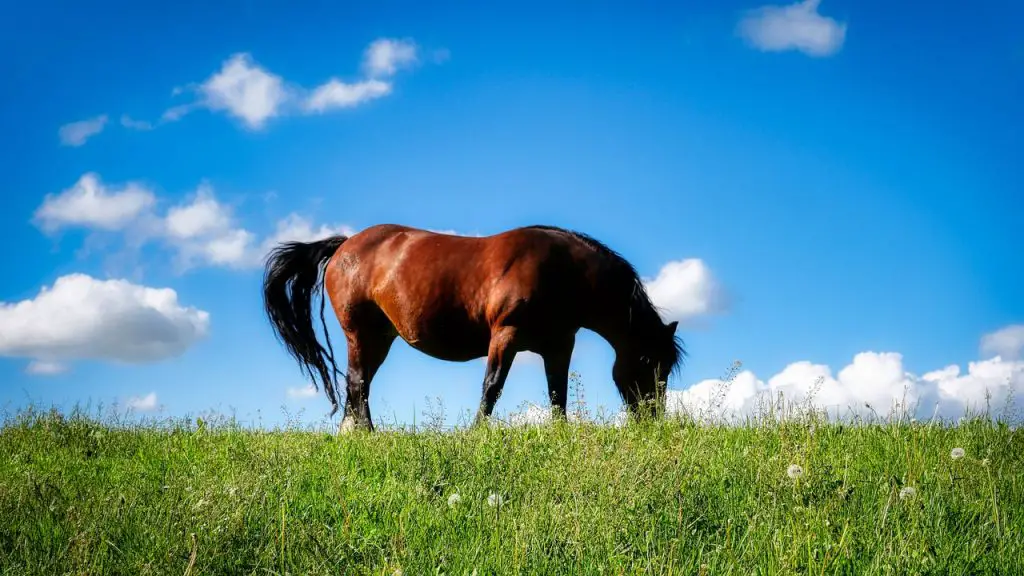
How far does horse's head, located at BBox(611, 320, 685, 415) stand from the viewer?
8.97 m

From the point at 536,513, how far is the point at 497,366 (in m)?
4.94

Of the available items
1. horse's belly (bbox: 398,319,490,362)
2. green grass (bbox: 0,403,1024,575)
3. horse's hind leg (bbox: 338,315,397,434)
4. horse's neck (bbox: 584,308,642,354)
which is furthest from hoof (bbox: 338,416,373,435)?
green grass (bbox: 0,403,1024,575)

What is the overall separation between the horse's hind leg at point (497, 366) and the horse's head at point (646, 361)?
1430 mm

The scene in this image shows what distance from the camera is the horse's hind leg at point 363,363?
949 cm

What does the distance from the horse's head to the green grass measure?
3.09 metres

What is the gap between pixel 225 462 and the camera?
5789 millimetres

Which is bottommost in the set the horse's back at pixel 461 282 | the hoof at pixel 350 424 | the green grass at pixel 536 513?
the green grass at pixel 536 513

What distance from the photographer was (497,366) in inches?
334

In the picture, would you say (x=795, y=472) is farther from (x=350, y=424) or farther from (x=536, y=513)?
(x=350, y=424)

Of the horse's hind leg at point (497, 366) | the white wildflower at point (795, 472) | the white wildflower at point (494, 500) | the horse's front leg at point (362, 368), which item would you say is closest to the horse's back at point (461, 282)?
the horse's hind leg at point (497, 366)

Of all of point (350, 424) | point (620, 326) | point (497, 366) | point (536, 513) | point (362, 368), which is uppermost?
point (620, 326)

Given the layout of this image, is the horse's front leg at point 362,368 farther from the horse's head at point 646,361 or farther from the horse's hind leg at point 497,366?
the horse's head at point 646,361

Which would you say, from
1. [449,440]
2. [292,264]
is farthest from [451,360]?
[449,440]

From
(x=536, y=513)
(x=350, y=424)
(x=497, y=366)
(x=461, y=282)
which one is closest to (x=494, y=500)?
(x=536, y=513)
